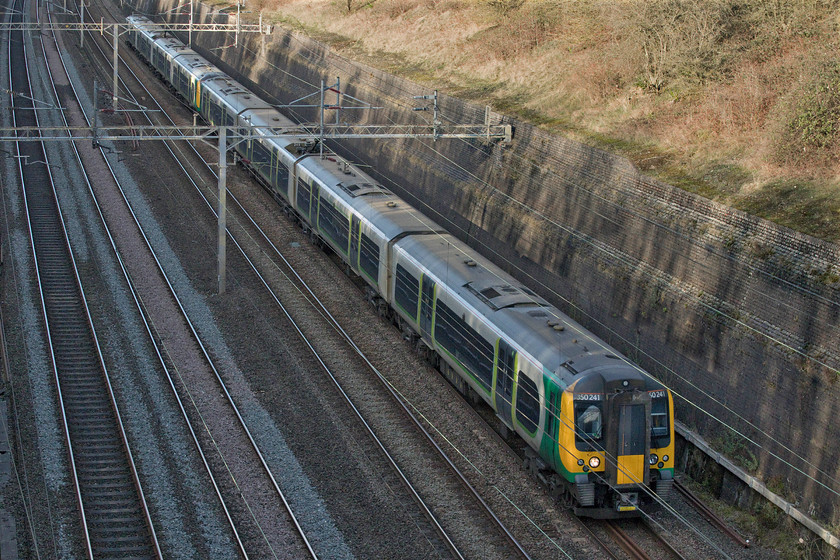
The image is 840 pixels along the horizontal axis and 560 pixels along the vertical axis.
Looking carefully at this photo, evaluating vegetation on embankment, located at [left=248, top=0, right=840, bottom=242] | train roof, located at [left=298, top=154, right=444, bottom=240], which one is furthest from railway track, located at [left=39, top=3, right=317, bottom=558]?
vegetation on embankment, located at [left=248, top=0, right=840, bottom=242]

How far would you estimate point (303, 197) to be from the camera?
28.1 m

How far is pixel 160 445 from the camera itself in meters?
17.3

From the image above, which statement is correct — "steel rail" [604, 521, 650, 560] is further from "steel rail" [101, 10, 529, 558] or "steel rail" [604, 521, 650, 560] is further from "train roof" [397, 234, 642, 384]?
"train roof" [397, 234, 642, 384]

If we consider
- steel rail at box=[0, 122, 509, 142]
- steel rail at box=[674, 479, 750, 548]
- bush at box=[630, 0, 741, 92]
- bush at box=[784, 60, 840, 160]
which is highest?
bush at box=[630, 0, 741, 92]

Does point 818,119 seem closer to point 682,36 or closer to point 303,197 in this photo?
point 682,36

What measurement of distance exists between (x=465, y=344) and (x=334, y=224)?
861 cm

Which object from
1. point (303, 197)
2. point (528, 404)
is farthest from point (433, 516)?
point (303, 197)

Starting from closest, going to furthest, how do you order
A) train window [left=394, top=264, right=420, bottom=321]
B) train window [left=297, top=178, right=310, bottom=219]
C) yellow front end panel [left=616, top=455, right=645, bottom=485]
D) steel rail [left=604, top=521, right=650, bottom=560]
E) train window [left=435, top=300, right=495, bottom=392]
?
1. steel rail [left=604, top=521, right=650, bottom=560]
2. yellow front end panel [left=616, top=455, right=645, bottom=485]
3. train window [left=435, top=300, right=495, bottom=392]
4. train window [left=394, top=264, right=420, bottom=321]
5. train window [left=297, top=178, right=310, bottom=219]

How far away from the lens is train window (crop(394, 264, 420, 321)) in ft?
67.6

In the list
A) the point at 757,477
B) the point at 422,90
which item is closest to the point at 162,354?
the point at 757,477

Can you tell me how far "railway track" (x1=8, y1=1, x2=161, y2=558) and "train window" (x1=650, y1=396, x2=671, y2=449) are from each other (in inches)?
321

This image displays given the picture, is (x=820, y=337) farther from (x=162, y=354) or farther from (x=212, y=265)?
(x=212, y=265)

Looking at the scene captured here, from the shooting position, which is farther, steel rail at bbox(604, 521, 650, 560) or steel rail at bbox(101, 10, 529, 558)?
steel rail at bbox(101, 10, 529, 558)

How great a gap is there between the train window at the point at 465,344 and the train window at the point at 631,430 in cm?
304
